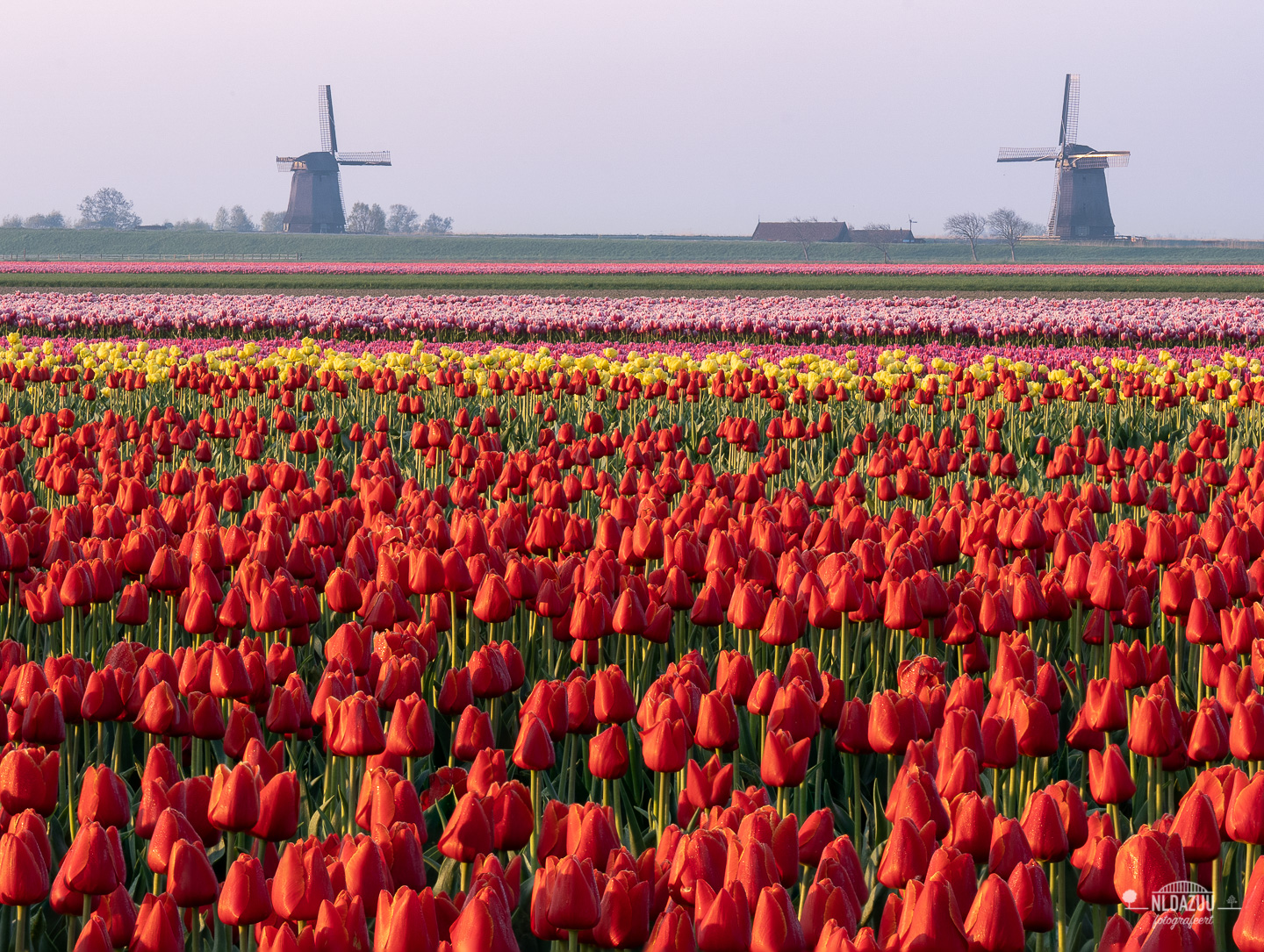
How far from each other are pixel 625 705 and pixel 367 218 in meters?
152

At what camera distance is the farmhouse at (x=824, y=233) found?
94.1 meters

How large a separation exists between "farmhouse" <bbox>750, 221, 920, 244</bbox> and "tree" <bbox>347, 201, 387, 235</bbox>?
58985 mm

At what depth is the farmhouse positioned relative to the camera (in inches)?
3703

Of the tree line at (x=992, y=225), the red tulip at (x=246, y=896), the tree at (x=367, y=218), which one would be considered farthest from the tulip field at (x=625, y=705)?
the tree at (x=367, y=218)

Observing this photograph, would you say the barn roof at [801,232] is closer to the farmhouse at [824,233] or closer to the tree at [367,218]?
the farmhouse at [824,233]

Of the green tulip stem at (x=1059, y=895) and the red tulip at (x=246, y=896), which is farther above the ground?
the red tulip at (x=246, y=896)

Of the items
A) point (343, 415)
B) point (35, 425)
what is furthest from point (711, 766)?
point (343, 415)

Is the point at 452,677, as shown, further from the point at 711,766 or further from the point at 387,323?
the point at 387,323

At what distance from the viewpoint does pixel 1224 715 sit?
2.67 metres

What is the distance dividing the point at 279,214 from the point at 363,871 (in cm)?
16426

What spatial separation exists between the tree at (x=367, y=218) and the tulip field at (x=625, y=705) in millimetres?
143181

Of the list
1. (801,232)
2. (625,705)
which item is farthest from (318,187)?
(625,705)

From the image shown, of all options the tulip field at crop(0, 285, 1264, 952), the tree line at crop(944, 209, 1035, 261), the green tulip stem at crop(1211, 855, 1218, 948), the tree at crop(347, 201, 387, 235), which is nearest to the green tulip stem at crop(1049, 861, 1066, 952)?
the tulip field at crop(0, 285, 1264, 952)

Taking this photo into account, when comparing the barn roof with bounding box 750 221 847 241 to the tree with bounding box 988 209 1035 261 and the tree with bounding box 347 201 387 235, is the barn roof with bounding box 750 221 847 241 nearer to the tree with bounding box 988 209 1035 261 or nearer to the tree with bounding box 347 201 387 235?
the tree with bounding box 988 209 1035 261
